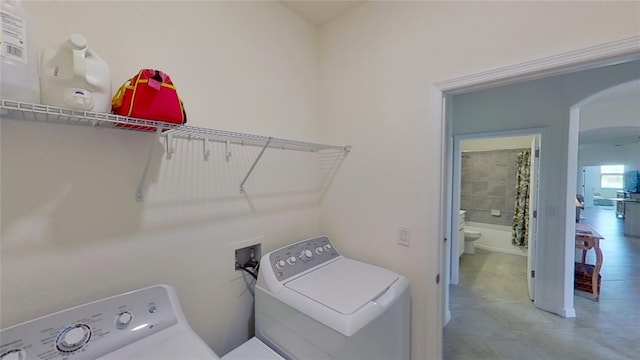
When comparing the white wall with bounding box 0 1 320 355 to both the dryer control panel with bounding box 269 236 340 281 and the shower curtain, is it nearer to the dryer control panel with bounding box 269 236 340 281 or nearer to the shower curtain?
the dryer control panel with bounding box 269 236 340 281

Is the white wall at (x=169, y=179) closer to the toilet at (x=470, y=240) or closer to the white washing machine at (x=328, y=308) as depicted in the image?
the white washing machine at (x=328, y=308)

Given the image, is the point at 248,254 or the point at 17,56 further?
the point at 248,254

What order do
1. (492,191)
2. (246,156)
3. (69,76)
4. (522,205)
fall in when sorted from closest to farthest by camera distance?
(69,76) < (246,156) < (522,205) < (492,191)

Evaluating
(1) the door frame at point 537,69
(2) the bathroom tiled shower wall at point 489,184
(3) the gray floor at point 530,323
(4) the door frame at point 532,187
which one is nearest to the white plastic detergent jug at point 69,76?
(1) the door frame at point 537,69

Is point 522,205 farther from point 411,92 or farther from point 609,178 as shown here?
point 609,178

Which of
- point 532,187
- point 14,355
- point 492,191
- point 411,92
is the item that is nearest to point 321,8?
point 411,92

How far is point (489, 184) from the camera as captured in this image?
5.08 m

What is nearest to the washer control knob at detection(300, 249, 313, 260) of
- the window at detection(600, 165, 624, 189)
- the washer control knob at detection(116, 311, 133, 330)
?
the washer control knob at detection(116, 311, 133, 330)

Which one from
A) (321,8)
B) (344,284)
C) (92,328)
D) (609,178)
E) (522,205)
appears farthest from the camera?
(609,178)

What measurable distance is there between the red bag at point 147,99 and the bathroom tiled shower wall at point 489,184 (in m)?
5.67

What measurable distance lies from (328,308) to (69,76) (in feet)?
4.04

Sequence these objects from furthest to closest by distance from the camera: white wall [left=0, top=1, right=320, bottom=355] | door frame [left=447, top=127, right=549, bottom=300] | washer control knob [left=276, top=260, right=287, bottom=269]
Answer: door frame [left=447, top=127, right=549, bottom=300] → washer control knob [left=276, top=260, right=287, bottom=269] → white wall [left=0, top=1, right=320, bottom=355]

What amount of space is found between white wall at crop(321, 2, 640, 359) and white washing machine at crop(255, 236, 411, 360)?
0.68ft

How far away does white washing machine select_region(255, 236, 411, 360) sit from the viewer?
1.03 m
